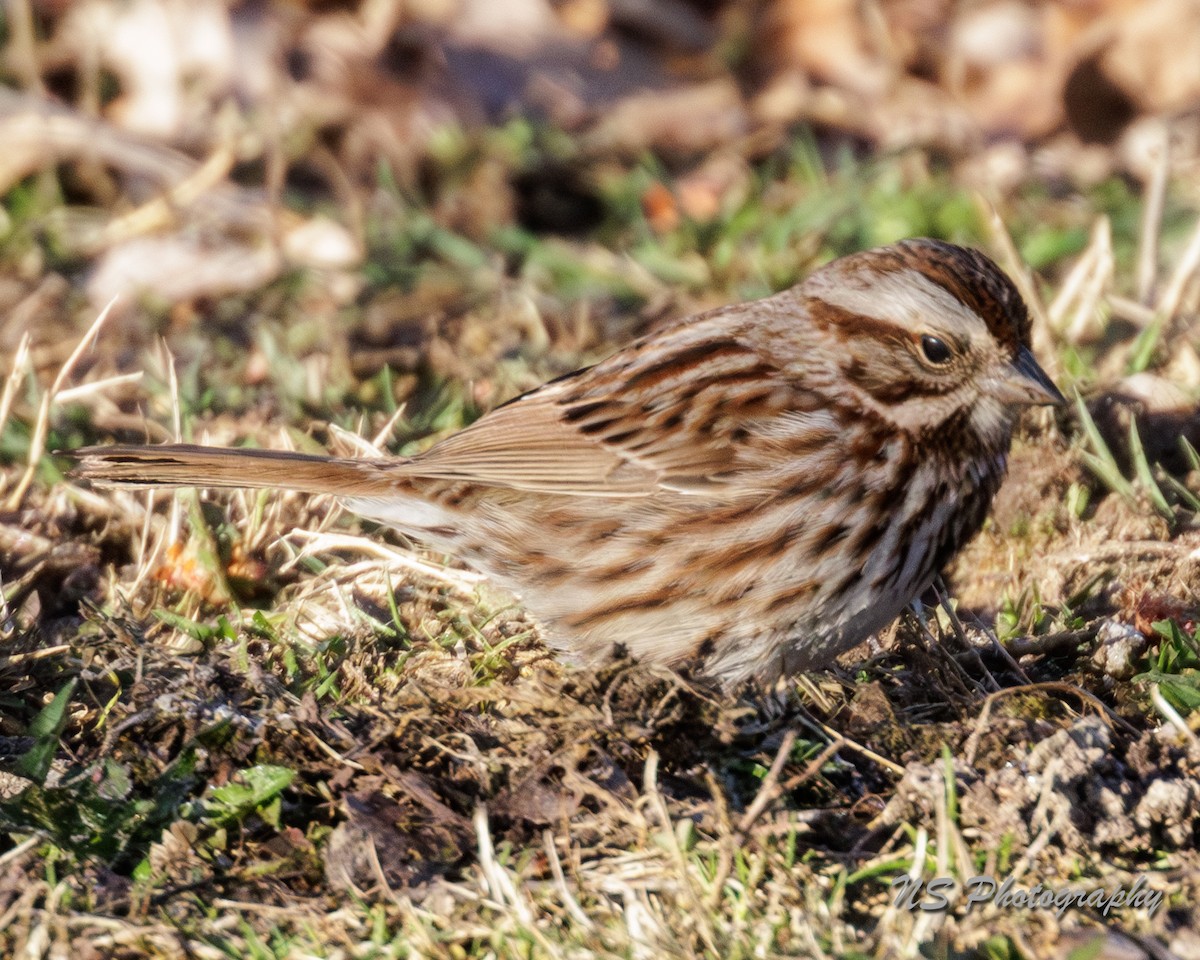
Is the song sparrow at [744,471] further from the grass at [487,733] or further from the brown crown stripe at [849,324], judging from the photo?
the grass at [487,733]

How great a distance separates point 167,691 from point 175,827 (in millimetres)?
412

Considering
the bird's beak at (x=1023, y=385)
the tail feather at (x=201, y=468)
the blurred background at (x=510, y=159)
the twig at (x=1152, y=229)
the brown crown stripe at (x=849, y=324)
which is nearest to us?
the bird's beak at (x=1023, y=385)

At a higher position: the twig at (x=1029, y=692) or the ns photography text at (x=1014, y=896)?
the twig at (x=1029, y=692)

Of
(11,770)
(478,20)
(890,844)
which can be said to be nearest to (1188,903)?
(890,844)

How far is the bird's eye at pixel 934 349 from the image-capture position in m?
3.88

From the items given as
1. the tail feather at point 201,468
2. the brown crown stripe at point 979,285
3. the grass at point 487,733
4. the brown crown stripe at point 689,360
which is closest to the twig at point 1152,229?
the grass at point 487,733

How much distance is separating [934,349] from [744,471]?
559mm

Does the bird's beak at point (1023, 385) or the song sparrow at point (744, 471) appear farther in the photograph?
the bird's beak at point (1023, 385)

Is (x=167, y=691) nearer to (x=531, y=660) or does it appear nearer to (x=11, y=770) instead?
(x=11, y=770)

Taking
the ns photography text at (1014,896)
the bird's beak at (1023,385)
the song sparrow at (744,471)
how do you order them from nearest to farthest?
the ns photography text at (1014,896) → the song sparrow at (744,471) → the bird's beak at (1023,385)

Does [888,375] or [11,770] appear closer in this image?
[11,770]

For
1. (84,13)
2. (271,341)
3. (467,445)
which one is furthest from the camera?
(84,13)

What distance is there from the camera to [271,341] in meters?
5.48

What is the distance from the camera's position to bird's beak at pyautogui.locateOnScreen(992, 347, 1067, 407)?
3824mm
